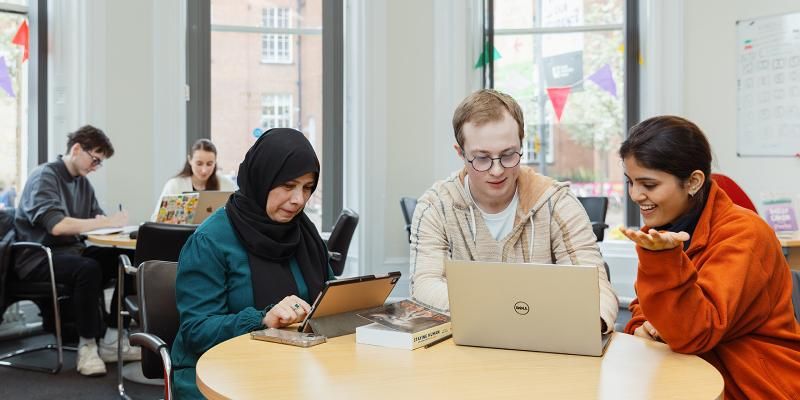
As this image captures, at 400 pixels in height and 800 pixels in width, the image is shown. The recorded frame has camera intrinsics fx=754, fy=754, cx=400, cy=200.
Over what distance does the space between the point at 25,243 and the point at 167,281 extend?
229cm

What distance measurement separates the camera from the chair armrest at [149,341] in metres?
1.85

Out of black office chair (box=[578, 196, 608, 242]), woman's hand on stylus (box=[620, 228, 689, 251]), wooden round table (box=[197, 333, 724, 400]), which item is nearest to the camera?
wooden round table (box=[197, 333, 724, 400])

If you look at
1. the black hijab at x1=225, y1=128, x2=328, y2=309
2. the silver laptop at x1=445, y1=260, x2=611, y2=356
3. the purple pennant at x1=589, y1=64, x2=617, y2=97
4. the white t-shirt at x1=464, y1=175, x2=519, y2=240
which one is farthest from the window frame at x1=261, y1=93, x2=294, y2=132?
the silver laptop at x1=445, y1=260, x2=611, y2=356

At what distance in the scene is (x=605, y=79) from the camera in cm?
600

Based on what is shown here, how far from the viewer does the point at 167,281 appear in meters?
2.22

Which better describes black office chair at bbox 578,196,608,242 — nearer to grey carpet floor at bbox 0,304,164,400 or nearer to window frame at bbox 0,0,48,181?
grey carpet floor at bbox 0,304,164,400

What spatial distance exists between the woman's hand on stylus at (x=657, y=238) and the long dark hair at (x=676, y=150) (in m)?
0.30

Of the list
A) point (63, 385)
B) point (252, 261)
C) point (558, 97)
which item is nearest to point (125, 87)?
point (63, 385)

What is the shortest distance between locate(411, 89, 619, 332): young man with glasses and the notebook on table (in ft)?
7.47

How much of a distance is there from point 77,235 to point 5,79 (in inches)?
59.4

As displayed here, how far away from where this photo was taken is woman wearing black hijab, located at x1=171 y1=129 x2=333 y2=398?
1865 mm

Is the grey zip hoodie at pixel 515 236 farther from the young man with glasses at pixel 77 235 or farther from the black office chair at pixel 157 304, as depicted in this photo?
the young man with glasses at pixel 77 235

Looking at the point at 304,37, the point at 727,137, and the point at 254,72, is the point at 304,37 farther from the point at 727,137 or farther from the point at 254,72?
the point at 727,137

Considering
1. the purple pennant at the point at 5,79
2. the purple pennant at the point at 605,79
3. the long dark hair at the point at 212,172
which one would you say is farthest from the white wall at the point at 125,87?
the purple pennant at the point at 605,79
